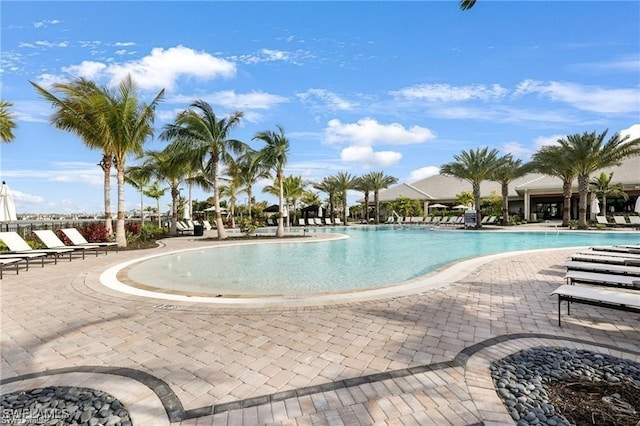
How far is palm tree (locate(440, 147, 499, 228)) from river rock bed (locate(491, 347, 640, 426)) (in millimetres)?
26392

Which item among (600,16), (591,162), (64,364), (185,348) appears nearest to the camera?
(64,364)

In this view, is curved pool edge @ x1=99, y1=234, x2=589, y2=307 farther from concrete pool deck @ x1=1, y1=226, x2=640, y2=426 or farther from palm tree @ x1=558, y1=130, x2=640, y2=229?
palm tree @ x1=558, y1=130, x2=640, y2=229

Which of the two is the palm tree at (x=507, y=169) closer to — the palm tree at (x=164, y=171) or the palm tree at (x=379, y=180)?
the palm tree at (x=379, y=180)

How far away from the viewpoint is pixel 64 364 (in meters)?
3.26

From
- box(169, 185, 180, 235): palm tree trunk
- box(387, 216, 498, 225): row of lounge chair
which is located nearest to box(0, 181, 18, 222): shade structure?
box(169, 185, 180, 235): palm tree trunk

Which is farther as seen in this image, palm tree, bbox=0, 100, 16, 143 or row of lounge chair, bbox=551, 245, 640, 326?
palm tree, bbox=0, 100, 16, 143

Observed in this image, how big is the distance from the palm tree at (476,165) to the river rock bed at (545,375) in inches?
1039

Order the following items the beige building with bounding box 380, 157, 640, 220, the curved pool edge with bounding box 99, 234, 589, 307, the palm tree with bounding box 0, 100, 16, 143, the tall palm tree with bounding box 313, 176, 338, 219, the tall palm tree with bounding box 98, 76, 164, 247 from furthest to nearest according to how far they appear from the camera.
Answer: the tall palm tree with bounding box 313, 176, 338, 219 < the beige building with bounding box 380, 157, 640, 220 < the tall palm tree with bounding box 98, 76, 164, 247 < the palm tree with bounding box 0, 100, 16, 143 < the curved pool edge with bounding box 99, 234, 589, 307

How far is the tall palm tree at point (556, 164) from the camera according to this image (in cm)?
2442

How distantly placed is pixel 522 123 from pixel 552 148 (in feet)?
28.6

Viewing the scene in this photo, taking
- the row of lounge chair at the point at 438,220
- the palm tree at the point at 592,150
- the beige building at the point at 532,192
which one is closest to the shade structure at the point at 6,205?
the palm tree at the point at 592,150

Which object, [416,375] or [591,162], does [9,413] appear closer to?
[416,375]

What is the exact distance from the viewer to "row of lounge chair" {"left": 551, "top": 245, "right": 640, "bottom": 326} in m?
4.05

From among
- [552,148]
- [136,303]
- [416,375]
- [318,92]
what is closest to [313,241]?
[318,92]
